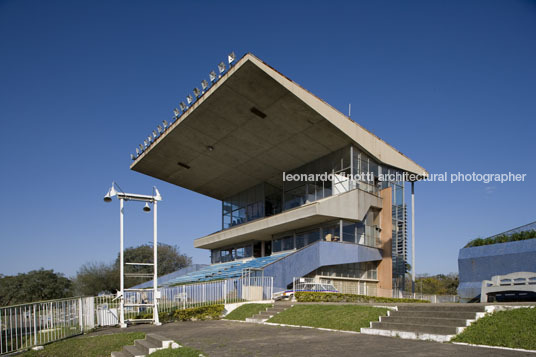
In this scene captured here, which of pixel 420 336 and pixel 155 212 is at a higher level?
pixel 155 212

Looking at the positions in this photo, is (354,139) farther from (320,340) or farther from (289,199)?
(320,340)

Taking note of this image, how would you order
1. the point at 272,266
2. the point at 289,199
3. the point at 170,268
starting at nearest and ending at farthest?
the point at 272,266 < the point at 289,199 < the point at 170,268

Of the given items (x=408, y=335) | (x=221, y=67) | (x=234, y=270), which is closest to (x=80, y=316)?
(x=408, y=335)

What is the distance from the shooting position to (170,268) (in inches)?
2557

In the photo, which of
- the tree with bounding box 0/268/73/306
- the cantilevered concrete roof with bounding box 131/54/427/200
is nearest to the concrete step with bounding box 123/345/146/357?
the cantilevered concrete roof with bounding box 131/54/427/200

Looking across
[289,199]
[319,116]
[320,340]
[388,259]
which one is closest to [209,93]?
[319,116]

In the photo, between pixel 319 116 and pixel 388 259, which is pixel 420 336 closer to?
pixel 319 116

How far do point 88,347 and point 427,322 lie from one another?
796 centimetres

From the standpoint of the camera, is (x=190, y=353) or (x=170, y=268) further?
(x=170, y=268)

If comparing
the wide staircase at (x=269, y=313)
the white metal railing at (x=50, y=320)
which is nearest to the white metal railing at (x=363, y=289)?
the wide staircase at (x=269, y=313)

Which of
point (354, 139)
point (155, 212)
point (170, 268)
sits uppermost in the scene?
point (354, 139)

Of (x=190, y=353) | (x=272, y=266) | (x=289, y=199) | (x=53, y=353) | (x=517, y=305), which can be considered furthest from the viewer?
(x=289, y=199)

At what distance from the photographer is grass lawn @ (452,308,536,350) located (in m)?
6.93

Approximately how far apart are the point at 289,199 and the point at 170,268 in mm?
39152
